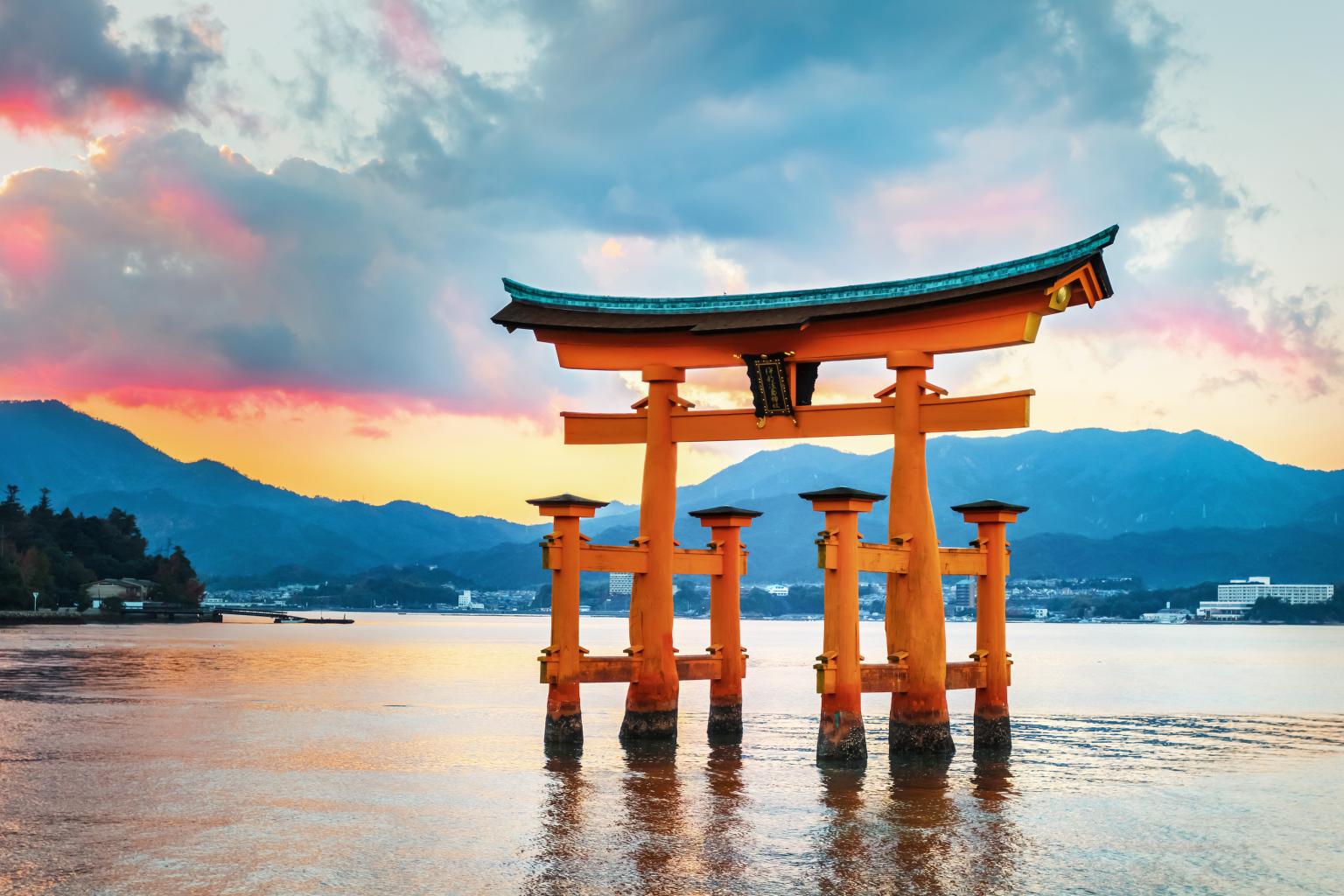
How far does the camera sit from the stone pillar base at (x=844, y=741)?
2122cm

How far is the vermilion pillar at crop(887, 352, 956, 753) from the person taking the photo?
21656mm

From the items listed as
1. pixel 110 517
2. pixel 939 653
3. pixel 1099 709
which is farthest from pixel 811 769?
pixel 110 517

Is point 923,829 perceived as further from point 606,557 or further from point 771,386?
point 771,386

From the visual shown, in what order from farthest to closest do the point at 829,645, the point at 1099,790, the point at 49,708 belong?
1. the point at 49,708
2. the point at 1099,790
3. the point at 829,645

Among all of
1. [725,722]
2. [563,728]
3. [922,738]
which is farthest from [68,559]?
[922,738]

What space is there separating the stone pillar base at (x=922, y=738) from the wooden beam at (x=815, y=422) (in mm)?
4986

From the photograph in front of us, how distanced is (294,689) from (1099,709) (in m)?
29.3

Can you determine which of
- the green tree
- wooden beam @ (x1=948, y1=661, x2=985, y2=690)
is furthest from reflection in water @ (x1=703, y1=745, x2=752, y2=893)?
the green tree

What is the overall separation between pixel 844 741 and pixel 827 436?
5.43m

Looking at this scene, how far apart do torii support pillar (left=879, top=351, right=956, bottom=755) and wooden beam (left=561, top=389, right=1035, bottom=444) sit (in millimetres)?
393

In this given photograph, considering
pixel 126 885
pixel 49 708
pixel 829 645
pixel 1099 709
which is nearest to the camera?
pixel 126 885

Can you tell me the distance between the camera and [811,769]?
23.6 m

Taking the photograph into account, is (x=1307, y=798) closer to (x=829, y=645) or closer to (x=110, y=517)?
(x=829, y=645)

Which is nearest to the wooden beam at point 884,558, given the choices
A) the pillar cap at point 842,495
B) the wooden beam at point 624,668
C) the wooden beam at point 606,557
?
the pillar cap at point 842,495
